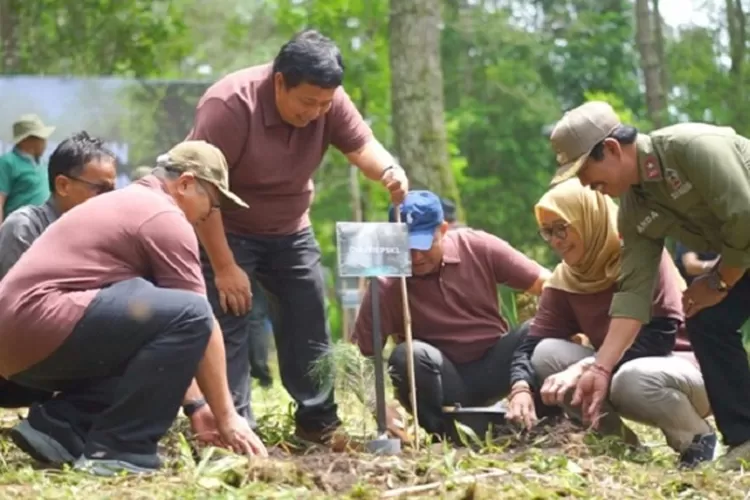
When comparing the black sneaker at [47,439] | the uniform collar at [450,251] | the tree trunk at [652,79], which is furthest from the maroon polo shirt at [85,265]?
the tree trunk at [652,79]

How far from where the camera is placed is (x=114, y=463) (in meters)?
4.87

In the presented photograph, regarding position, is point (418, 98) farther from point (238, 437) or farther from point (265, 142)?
point (238, 437)

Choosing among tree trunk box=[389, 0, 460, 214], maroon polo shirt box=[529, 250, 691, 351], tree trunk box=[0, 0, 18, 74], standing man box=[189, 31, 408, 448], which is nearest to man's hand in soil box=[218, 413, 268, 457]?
standing man box=[189, 31, 408, 448]

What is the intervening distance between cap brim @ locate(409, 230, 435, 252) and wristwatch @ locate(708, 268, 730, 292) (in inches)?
49.8

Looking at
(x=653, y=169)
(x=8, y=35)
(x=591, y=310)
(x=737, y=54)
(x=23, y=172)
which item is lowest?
(x=591, y=310)

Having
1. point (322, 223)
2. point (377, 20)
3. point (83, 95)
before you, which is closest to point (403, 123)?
point (83, 95)

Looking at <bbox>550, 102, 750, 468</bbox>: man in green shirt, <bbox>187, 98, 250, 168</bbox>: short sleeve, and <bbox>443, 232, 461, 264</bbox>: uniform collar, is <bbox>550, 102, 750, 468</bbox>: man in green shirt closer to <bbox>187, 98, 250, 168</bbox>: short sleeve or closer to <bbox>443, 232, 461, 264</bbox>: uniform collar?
<bbox>443, 232, 461, 264</bbox>: uniform collar

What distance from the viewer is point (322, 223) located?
27.0 metres

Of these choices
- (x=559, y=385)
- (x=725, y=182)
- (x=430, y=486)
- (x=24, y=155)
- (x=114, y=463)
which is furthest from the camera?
(x=24, y=155)

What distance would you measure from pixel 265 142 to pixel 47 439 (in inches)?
59.2

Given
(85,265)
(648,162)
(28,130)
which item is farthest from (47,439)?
(28,130)

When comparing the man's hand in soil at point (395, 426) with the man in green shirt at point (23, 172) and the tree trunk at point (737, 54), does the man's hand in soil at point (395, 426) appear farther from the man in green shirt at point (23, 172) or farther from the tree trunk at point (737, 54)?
the tree trunk at point (737, 54)

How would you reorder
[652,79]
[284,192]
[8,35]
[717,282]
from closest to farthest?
[717,282] → [284,192] → [652,79] → [8,35]

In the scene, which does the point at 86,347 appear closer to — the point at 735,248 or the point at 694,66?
→ the point at 735,248
